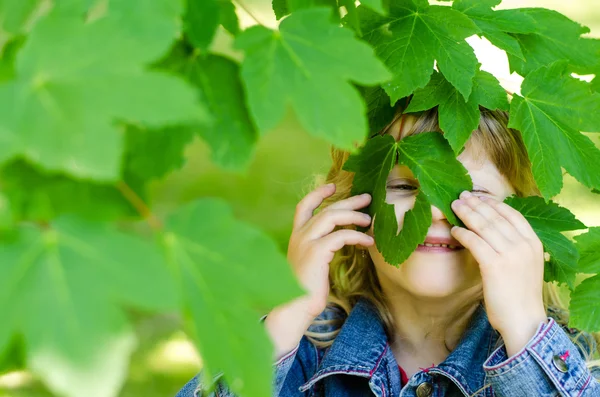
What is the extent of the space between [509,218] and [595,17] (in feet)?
9.67

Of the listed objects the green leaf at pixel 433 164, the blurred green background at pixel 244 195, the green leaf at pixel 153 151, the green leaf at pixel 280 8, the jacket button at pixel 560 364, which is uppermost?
the green leaf at pixel 280 8

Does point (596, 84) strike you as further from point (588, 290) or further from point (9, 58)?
point (9, 58)

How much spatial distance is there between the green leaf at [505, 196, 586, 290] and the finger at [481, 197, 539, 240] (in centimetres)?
2

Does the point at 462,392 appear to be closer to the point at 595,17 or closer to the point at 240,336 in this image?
the point at 240,336

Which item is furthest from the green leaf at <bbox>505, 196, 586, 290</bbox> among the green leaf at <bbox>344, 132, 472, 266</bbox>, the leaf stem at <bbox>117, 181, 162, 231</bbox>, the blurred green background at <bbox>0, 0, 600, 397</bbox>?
the blurred green background at <bbox>0, 0, 600, 397</bbox>

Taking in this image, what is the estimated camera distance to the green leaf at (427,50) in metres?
0.78

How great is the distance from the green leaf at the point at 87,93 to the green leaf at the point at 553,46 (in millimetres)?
571

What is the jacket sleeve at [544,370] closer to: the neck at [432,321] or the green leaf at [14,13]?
the neck at [432,321]

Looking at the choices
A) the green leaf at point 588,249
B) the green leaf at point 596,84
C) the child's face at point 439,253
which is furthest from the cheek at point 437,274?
the green leaf at point 596,84

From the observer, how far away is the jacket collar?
1.19 meters

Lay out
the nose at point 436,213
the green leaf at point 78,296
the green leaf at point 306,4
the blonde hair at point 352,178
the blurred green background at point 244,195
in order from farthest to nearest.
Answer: the blurred green background at point 244,195 < the blonde hair at point 352,178 < the nose at point 436,213 < the green leaf at point 306,4 < the green leaf at point 78,296

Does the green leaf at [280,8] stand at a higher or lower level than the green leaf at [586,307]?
higher

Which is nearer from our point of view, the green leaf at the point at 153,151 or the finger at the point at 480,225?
the green leaf at the point at 153,151

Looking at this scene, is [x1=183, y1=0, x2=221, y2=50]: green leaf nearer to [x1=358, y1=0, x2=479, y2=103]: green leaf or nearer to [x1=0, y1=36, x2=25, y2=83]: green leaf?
[x1=0, y1=36, x2=25, y2=83]: green leaf
